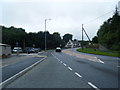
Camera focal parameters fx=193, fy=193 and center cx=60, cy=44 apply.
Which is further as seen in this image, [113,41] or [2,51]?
[113,41]

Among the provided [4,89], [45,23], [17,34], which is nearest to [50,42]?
[17,34]

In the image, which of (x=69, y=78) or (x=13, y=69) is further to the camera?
(x=13, y=69)

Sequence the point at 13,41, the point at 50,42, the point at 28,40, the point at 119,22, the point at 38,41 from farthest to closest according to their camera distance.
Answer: the point at 50,42, the point at 38,41, the point at 28,40, the point at 13,41, the point at 119,22

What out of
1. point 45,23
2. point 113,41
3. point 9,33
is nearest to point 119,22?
point 113,41

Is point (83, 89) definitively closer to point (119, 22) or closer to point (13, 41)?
point (119, 22)

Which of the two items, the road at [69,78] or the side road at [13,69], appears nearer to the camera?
the road at [69,78]

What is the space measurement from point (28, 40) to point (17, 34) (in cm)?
759

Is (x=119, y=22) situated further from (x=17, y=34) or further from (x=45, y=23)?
(x=17, y=34)

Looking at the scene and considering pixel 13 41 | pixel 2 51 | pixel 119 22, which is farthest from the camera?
pixel 13 41

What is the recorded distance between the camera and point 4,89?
296 inches

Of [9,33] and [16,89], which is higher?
[9,33]

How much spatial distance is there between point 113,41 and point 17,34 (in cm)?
3779

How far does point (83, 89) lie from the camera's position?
24.4 feet

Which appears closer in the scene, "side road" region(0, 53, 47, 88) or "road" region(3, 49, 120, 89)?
"road" region(3, 49, 120, 89)
